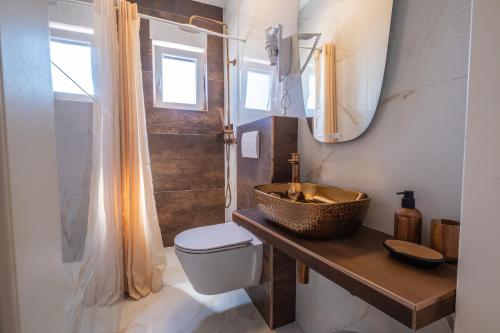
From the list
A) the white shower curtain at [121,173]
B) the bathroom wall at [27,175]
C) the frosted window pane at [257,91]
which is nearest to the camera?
the bathroom wall at [27,175]

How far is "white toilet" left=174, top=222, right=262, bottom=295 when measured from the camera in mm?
1271

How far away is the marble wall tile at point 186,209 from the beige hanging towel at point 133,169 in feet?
2.32

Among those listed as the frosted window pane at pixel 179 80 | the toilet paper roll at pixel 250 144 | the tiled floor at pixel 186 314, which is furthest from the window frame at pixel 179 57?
the tiled floor at pixel 186 314

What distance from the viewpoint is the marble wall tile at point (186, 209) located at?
243cm

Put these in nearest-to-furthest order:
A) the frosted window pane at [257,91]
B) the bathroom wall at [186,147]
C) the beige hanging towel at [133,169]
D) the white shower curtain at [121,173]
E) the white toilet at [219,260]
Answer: the white shower curtain at [121,173], the white toilet at [219,260], the beige hanging towel at [133,169], the frosted window pane at [257,91], the bathroom wall at [186,147]

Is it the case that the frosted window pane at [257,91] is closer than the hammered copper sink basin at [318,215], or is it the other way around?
the hammered copper sink basin at [318,215]

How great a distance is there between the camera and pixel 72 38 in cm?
72

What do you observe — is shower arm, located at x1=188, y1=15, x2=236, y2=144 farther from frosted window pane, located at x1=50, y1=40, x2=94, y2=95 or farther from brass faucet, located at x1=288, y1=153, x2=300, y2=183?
frosted window pane, located at x1=50, y1=40, x2=94, y2=95

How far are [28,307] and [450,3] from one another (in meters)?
1.12

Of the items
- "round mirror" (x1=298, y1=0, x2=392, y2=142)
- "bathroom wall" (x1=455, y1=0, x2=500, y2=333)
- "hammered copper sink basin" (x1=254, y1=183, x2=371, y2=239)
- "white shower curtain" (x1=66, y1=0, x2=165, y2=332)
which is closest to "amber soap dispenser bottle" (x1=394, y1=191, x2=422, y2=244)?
"hammered copper sink basin" (x1=254, y1=183, x2=371, y2=239)

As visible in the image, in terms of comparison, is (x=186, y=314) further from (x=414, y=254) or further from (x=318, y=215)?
(x=414, y=254)

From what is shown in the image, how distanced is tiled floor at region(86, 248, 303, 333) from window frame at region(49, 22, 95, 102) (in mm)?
1009

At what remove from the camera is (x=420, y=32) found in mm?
725

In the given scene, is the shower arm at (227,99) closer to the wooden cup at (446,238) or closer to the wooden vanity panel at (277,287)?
the wooden vanity panel at (277,287)
